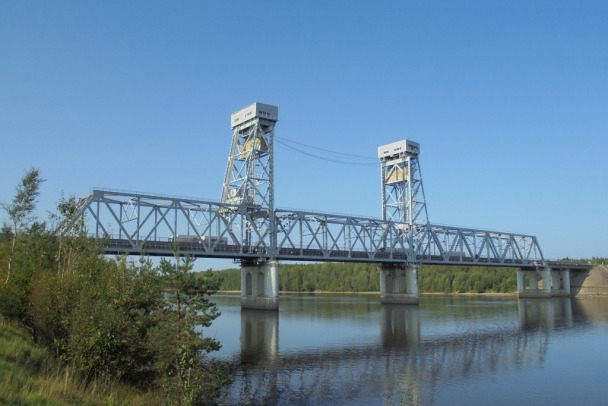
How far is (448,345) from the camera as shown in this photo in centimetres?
4175

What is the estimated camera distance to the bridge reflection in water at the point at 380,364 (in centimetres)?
2450

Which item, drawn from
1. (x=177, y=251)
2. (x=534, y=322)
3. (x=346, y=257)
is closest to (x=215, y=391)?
(x=177, y=251)

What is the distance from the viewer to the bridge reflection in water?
24.5 meters

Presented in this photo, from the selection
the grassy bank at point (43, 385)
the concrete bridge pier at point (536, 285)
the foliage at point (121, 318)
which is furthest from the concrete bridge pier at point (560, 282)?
the grassy bank at point (43, 385)

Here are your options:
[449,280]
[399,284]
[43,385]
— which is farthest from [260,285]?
[449,280]

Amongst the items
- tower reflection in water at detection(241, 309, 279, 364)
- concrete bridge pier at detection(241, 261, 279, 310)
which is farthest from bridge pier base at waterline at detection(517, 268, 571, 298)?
tower reflection in water at detection(241, 309, 279, 364)

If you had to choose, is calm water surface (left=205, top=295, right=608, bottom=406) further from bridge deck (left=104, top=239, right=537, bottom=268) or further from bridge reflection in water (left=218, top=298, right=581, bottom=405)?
bridge deck (left=104, top=239, right=537, bottom=268)

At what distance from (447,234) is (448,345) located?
7187 cm

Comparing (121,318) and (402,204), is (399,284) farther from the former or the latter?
(121,318)

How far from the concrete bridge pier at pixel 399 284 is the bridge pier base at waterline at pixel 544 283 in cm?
4566

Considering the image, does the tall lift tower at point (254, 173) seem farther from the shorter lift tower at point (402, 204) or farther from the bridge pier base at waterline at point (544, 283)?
the bridge pier base at waterline at point (544, 283)

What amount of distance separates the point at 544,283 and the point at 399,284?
52.6m

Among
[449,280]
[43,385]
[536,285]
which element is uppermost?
[449,280]

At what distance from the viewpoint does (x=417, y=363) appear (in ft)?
109
